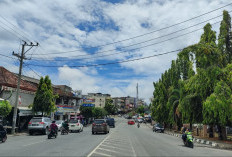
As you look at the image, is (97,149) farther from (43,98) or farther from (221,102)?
(43,98)

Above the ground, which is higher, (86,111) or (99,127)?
(86,111)

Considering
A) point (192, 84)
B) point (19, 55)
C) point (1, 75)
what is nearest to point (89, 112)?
point (1, 75)

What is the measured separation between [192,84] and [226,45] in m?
5.71

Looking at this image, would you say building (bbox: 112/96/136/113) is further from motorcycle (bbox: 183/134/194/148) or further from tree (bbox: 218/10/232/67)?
motorcycle (bbox: 183/134/194/148)

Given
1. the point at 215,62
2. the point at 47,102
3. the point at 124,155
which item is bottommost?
the point at 124,155

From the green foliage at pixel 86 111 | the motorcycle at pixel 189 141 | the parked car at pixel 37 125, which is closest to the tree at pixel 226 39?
the motorcycle at pixel 189 141

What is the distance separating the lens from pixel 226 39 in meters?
21.5

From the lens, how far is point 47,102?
2898cm

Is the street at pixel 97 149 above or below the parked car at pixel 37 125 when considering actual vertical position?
below

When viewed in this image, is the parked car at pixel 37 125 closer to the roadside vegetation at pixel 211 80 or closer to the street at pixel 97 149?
the street at pixel 97 149

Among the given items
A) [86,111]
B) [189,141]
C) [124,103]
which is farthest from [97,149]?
[124,103]

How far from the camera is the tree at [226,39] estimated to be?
69.5 ft

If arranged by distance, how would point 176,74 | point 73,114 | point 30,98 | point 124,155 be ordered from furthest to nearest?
point 73,114, point 176,74, point 30,98, point 124,155

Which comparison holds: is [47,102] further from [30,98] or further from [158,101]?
[158,101]
